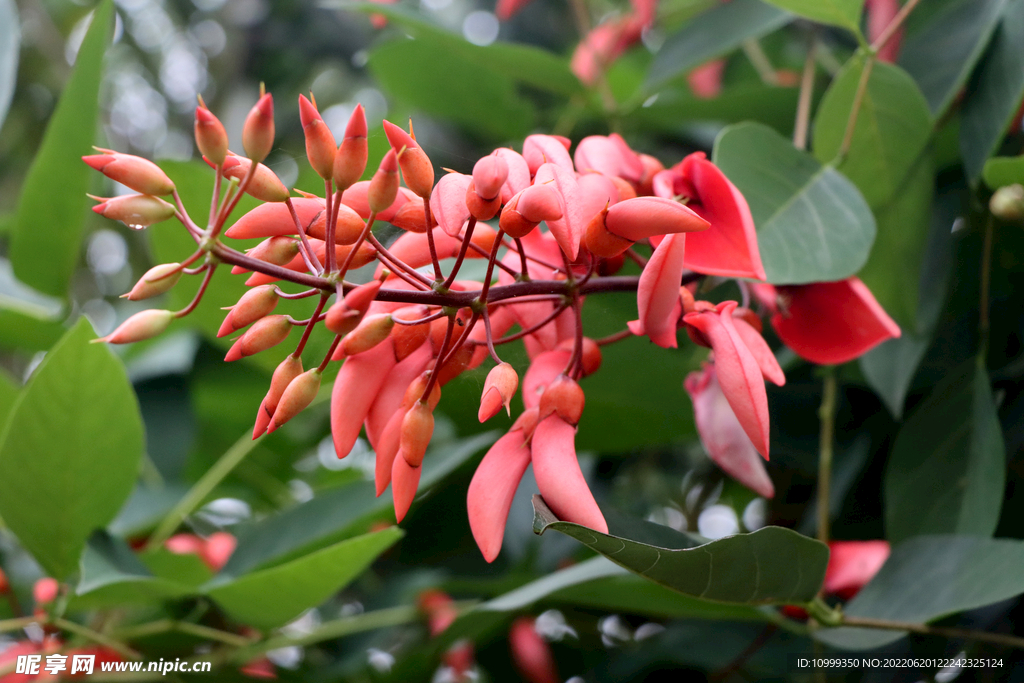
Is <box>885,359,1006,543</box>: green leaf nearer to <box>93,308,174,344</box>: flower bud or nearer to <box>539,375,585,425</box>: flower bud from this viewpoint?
<box>539,375,585,425</box>: flower bud

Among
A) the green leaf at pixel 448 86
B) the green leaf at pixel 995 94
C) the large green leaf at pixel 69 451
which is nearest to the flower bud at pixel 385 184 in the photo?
the large green leaf at pixel 69 451

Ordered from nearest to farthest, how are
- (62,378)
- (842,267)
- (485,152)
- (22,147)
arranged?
(842,267), (62,378), (485,152), (22,147)

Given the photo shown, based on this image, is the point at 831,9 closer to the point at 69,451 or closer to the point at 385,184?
the point at 385,184

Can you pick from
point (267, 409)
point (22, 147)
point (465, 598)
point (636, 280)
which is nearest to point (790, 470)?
point (465, 598)

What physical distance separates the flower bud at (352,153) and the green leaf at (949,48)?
468 mm

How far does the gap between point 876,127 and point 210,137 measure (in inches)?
19.0

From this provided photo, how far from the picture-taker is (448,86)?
39.8 inches

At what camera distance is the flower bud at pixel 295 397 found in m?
0.37

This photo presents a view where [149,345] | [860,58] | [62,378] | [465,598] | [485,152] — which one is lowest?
[465,598]

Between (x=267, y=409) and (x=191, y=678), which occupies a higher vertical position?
(x=267, y=409)

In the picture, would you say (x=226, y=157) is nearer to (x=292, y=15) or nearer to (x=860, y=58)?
(x=860, y=58)

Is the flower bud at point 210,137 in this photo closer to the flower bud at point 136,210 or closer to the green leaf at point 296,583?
the flower bud at point 136,210

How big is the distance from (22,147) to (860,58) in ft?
8.34

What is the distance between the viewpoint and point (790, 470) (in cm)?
97
